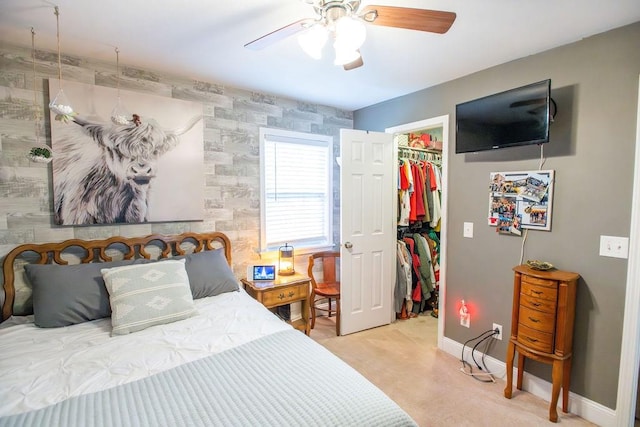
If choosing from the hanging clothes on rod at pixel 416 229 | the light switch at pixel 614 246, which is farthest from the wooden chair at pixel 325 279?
the light switch at pixel 614 246

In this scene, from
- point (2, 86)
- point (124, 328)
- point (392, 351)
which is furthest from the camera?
point (392, 351)

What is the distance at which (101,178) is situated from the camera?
7.59ft

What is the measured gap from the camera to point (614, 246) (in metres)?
1.83

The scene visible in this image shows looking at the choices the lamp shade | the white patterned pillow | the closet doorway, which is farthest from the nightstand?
the closet doorway

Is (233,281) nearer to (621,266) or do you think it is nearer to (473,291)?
(473,291)

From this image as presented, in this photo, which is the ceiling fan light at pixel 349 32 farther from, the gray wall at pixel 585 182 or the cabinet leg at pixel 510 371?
the cabinet leg at pixel 510 371

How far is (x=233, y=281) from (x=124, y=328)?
0.83m

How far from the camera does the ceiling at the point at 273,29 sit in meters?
1.61

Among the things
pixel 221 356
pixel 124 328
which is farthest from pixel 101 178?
pixel 221 356

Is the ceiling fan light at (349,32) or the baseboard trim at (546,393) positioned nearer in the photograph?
the ceiling fan light at (349,32)

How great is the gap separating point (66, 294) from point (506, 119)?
3096 mm

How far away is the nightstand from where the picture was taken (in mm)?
2674

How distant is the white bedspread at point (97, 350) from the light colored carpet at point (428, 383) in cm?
105

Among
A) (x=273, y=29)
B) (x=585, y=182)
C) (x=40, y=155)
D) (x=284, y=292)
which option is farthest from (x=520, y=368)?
(x=40, y=155)
